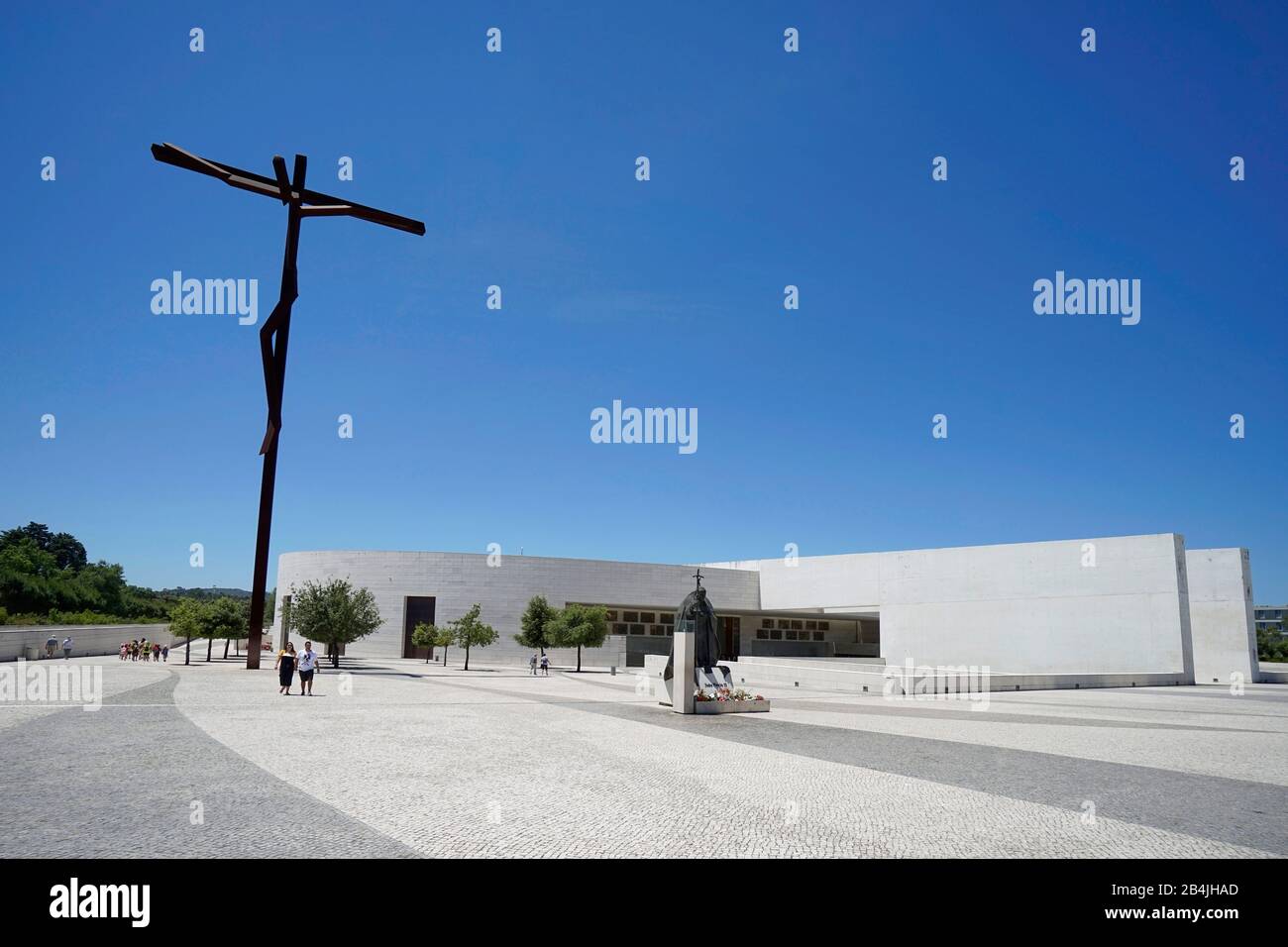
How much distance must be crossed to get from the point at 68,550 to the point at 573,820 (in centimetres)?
14303

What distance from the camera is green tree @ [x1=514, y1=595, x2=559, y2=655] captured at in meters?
50.3

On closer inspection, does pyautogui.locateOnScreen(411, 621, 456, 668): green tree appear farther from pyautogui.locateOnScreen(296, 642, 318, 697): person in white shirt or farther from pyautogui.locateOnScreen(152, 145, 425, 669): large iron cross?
Answer: pyautogui.locateOnScreen(296, 642, 318, 697): person in white shirt

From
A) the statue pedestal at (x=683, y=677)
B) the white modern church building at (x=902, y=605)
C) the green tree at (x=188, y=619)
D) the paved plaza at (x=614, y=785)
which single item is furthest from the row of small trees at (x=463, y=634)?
the statue pedestal at (x=683, y=677)

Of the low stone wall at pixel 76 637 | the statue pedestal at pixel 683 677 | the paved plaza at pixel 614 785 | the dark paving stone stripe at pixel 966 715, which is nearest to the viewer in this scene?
the paved plaza at pixel 614 785

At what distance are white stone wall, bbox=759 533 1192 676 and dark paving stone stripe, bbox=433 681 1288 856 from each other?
32493 millimetres

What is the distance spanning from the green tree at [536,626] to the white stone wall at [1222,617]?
118 feet

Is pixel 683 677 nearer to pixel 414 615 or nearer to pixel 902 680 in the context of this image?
pixel 902 680

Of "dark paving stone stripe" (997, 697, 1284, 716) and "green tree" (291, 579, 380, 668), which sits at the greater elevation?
"green tree" (291, 579, 380, 668)

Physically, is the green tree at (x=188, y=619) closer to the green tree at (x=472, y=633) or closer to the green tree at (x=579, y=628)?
the green tree at (x=472, y=633)

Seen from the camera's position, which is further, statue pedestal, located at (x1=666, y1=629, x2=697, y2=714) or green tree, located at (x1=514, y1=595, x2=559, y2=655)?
green tree, located at (x1=514, y1=595, x2=559, y2=655)

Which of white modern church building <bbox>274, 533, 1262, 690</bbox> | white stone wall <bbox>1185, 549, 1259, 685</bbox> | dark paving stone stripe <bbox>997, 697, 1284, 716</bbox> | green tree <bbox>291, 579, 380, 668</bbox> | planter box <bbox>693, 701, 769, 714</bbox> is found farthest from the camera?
white stone wall <bbox>1185, 549, 1259, 685</bbox>

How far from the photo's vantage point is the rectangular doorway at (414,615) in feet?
198

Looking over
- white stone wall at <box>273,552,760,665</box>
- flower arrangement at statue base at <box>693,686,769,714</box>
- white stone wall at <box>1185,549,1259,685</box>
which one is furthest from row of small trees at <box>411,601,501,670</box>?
white stone wall at <box>1185,549,1259,685</box>

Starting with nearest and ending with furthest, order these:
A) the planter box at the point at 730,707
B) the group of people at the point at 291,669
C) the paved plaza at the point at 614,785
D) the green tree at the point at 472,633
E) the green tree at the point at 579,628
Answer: the paved plaza at the point at 614,785
the planter box at the point at 730,707
the group of people at the point at 291,669
the green tree at the point at 472,633
the green tree at the point at 579,628
